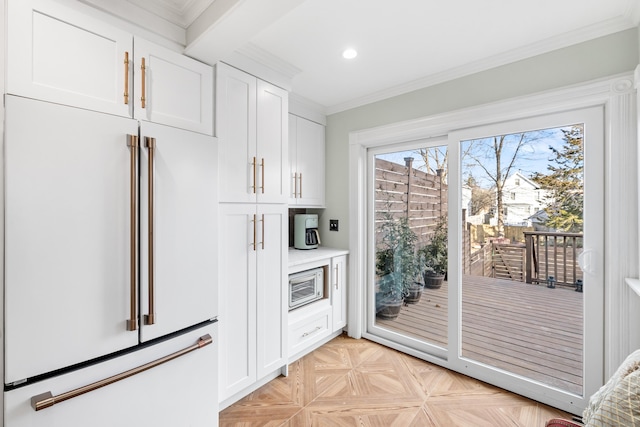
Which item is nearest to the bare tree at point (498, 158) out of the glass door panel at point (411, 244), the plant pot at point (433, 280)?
the glass door panel at point (411, 244)

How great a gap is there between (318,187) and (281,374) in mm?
1774

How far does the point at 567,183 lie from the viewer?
1.97m

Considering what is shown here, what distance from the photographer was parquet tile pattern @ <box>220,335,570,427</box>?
73.9 inches

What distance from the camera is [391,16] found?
1.71 meters

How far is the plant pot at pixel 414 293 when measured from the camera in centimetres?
279

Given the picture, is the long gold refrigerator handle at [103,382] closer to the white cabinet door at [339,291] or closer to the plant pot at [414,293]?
the white cabinet door at [339,291]

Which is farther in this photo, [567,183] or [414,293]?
[414,293]

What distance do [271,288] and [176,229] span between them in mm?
889

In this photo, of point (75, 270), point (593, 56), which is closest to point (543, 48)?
point (593, 56)

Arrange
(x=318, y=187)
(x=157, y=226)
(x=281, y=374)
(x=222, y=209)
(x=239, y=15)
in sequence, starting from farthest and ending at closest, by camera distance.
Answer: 1. (x=318, y=187)
2. (x=281, y=374)
3. (x=222, y=209)
4. (x=157, y=226)
5. (x=239, y=15)

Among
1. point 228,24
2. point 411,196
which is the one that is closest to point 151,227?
point 228,24

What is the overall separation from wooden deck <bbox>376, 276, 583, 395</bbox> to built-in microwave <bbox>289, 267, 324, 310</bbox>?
1.06 m

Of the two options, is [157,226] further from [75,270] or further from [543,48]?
[543,48]

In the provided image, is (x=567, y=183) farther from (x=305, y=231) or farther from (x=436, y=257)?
(x=305, y=231)
